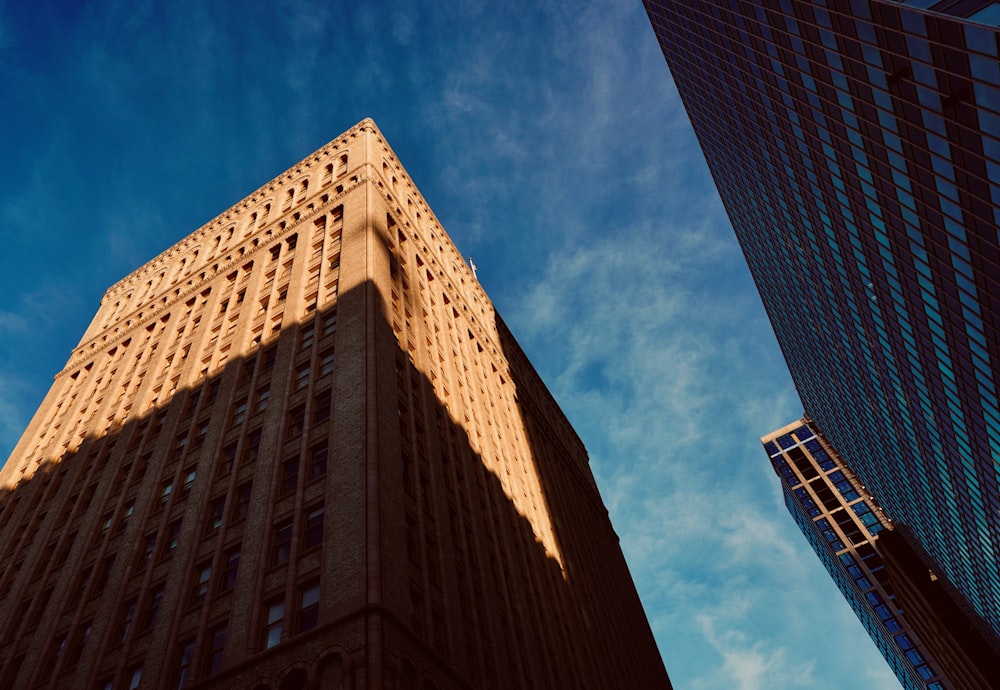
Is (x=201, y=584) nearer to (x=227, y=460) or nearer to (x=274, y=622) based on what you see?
(x=274, y=622)

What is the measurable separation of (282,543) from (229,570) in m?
2.72

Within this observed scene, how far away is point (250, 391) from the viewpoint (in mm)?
42219

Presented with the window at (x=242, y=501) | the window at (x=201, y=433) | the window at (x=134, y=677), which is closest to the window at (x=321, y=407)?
the window at (x=242, y=501)

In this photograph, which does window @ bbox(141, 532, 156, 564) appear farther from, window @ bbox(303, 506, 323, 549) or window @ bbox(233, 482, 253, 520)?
window @ bbox(303, 506, 323, 549)

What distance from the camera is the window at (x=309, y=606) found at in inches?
1040

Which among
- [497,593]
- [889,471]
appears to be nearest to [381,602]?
[497,593]

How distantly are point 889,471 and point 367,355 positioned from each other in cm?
6857

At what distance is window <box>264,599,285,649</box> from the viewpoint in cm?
2667

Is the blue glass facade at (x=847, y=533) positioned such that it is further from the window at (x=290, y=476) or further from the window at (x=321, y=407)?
the window at (x=290, y=476)

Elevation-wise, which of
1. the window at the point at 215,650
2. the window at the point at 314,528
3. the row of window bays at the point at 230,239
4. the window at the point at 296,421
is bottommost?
the window at the point at 215,650

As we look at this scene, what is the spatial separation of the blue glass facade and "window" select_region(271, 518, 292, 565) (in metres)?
129

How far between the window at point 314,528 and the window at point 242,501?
4057 millimetres

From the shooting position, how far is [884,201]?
139 ft

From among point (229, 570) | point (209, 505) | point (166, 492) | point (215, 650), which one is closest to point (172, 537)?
point (209, 505)
